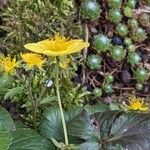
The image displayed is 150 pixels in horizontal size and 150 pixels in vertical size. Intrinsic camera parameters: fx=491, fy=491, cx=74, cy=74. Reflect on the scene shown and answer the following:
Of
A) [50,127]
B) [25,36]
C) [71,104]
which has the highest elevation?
[25,36]

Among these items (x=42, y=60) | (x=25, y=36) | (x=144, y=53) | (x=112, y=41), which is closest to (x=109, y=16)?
(x=112, y=41)

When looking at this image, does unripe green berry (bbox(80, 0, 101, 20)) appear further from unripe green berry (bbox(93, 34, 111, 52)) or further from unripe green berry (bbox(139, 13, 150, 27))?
unripe green berry (bbox(139, 13, 150, 27))

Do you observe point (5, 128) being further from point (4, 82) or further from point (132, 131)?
point (132, 131)

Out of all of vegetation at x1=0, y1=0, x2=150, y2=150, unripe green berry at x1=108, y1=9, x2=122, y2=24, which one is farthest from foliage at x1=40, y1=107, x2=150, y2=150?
unripe green berry at x1=108, y1=9, x2=122, y2=24

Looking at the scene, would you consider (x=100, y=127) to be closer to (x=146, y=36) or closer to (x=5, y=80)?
(x=5, y=80)

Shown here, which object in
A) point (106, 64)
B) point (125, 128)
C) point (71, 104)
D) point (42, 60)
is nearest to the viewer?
point (125, 128)

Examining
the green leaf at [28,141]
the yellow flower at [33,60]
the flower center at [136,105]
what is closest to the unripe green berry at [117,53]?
the flower center at [136,105]
